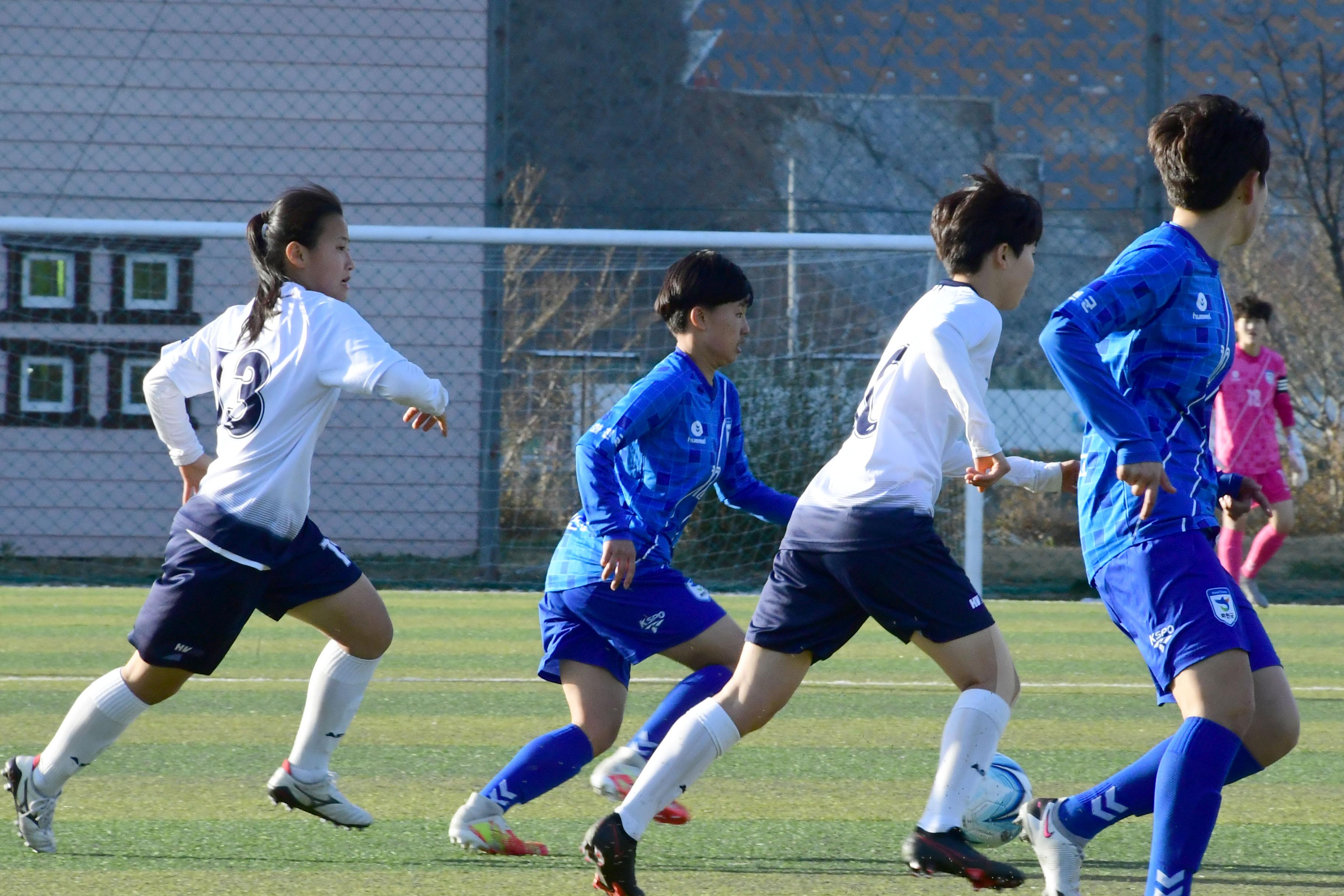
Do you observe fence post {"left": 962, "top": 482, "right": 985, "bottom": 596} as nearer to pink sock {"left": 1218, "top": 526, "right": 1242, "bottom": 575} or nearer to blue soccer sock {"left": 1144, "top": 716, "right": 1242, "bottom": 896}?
pink sock {"left": 1218, "top": 526, "right": 1242, "bottom": 575}

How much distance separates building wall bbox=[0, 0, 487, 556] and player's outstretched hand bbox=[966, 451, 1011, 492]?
9.37m

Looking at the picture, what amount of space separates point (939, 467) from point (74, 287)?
1068 cm

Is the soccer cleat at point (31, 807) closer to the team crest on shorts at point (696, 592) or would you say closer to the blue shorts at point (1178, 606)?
the team crest on shorts at point (696, 592)

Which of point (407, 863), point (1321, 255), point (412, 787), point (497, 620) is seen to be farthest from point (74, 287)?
point (1321, 255)

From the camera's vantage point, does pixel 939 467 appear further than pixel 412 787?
No

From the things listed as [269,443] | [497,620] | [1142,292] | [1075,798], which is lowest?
[497,620]

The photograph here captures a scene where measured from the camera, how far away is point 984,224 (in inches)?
128

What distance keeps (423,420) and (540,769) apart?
888 mm

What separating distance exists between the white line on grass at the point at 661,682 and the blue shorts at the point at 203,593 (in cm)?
306

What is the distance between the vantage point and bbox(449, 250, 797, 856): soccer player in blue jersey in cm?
357

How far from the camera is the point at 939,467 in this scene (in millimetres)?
3223

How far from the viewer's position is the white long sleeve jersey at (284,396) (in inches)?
139

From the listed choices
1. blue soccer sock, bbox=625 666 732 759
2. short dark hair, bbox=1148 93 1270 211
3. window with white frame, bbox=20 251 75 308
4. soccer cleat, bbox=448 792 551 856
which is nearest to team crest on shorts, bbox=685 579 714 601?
blue soccer sock, bbox=625 666 732 759

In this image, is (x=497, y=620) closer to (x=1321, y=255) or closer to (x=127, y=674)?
(x=127, y=674)
